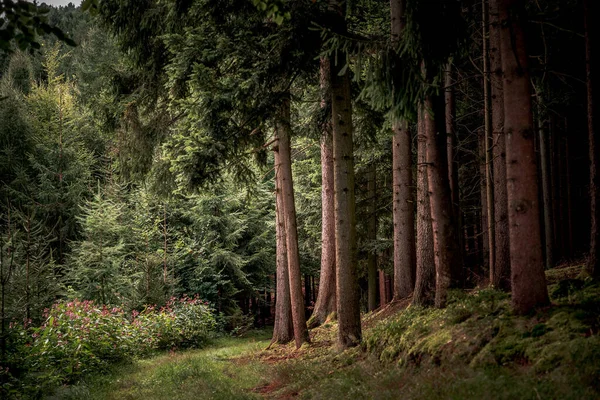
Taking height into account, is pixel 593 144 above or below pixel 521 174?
above

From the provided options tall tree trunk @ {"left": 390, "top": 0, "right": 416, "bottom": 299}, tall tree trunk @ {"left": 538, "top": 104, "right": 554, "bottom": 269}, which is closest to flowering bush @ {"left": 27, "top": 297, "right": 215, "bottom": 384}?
tall tree trunk @ {"left": 390, "top": 0, "right": 416, "bottom": 299}

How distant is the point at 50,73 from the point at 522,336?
31184 millimetres

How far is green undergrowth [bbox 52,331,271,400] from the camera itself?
26.9 feet

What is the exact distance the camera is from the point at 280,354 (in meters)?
12.7

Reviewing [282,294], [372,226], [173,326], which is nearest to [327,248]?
[282,294]

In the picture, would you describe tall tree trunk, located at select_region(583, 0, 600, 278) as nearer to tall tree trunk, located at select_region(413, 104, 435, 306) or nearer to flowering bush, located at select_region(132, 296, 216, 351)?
tall tree trunk, located at select_region(413, 104, 435, 306)

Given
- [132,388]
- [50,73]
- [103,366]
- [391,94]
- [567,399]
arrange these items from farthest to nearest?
[50,73] < [103,366] < [132,388] < [391,94] < [567,399]

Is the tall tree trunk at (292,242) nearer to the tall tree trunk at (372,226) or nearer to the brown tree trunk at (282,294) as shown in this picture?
the brown tree trunk at (282,294)

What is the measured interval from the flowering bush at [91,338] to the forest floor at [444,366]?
2.10 ft

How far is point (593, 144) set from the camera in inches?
275

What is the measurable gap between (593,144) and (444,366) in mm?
3802

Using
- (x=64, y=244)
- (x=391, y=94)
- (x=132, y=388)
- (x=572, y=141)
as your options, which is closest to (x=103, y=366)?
(x=132, y=388)

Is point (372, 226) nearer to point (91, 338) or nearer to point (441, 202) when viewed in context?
point (441, 202)

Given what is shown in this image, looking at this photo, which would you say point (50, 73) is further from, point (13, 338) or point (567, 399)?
point (567, 399)
